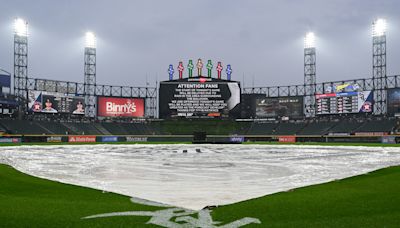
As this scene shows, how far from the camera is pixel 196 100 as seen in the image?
6344 centimetres

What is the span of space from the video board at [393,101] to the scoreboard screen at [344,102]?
10.9ft

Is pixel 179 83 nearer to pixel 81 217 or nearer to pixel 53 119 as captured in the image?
pixel 53 119

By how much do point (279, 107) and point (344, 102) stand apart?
620 inches

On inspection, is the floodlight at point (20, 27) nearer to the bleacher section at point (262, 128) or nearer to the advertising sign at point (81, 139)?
the advertising sign at point (81, 139)

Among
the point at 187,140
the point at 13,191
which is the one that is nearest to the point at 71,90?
the point at 187,140

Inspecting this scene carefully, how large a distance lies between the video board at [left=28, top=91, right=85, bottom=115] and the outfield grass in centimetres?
7120

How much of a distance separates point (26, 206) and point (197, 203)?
11.2ft

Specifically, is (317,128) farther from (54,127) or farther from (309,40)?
(54,127)

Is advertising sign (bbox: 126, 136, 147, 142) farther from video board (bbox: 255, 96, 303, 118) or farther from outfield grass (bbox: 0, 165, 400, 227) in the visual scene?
outfield grass (bbox: 0, 165, 400, 227)

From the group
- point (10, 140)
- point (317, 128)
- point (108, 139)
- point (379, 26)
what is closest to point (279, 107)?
point (317, 128)

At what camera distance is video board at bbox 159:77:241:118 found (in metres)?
63.2

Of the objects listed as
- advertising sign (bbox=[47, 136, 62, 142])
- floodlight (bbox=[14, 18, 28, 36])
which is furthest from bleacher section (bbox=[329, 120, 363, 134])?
floodlight (bbox=[14, 18, 28, 36])

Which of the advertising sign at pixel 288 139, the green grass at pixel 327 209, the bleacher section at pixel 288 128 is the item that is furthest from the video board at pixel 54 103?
the green grass at pixel 327 209

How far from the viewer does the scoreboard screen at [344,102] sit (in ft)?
233
